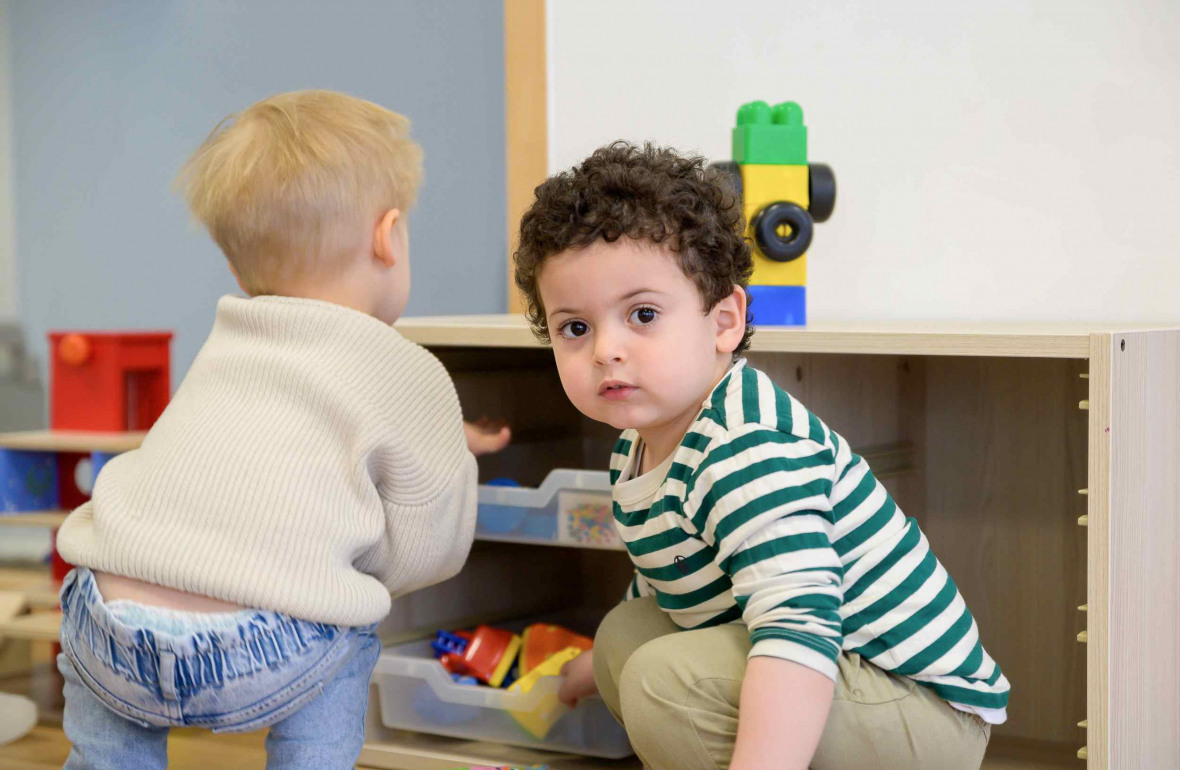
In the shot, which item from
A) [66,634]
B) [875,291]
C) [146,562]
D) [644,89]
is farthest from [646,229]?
[644,89]

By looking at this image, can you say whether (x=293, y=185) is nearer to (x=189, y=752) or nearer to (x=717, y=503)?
(x=717, y=503)

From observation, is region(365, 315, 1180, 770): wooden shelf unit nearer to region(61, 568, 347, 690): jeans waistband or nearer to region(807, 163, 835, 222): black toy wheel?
region(807, 163, 835, 222): black toy wheel

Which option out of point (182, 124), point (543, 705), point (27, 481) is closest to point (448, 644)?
point (543, 705)

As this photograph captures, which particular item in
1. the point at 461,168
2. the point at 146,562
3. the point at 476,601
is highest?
the point at 461,168

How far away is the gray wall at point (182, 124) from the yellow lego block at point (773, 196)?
1.97ft

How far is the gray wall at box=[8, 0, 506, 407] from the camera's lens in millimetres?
1780

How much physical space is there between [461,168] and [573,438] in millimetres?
453

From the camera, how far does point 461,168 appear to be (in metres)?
1.79

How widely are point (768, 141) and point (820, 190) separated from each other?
79 millimetres

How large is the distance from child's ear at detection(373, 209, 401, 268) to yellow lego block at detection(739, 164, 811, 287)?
0.36 meters

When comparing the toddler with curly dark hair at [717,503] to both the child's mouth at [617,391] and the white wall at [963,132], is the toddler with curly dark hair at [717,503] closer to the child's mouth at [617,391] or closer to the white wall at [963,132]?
the child's mouth at [617,391]

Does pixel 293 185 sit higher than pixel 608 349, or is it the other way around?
pixel 293 185

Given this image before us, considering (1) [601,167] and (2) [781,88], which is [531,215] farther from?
(2) [781,88]

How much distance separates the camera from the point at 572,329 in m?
0.92
